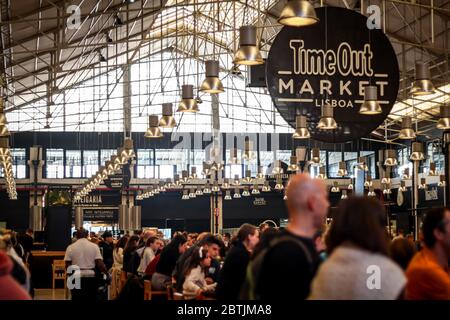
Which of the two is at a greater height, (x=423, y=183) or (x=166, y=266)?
(x=423, y=183)

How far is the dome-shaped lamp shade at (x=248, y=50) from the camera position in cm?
1030

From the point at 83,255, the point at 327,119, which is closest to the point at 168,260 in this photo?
the point at 83,255

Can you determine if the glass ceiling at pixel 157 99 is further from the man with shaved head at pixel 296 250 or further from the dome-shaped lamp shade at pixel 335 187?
the man with shaved head at pixel 296 250

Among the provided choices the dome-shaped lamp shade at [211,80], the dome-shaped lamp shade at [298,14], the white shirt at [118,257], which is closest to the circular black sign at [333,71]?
the dome-shaped lamp shade at [298,14]

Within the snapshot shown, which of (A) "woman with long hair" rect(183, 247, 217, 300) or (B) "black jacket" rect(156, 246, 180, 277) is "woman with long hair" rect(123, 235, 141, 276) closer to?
(B) "black jacket" rect(156, 246, 180, 277)

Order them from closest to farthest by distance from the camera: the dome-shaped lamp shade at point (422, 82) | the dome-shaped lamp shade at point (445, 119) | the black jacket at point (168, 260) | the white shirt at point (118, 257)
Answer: the dome-shaped lamp shade at point (422, 82), the black jacket at point (168, 260), the dome-shaped lamp shade at point (445, 119), the white shirt at point (118, 257)

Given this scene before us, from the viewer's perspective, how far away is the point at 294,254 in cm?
391

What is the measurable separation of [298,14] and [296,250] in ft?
17.8

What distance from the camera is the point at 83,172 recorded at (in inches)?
1912

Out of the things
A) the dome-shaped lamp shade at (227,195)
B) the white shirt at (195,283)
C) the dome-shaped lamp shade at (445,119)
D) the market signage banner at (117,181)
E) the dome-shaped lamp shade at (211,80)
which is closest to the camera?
the white shirt at (195,283)

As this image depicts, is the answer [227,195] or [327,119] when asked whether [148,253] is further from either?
[227,195]

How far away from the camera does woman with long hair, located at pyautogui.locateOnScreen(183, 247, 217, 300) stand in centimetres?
1079

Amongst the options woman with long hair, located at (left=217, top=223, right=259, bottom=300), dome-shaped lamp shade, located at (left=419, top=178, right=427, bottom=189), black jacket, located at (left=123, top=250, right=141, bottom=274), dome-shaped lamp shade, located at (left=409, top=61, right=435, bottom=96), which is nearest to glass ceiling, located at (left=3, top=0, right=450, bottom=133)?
dome-shaped lamp shade, located at (left=419, top=178, right=427, bottom=189)

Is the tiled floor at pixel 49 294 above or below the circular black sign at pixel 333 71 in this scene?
below
